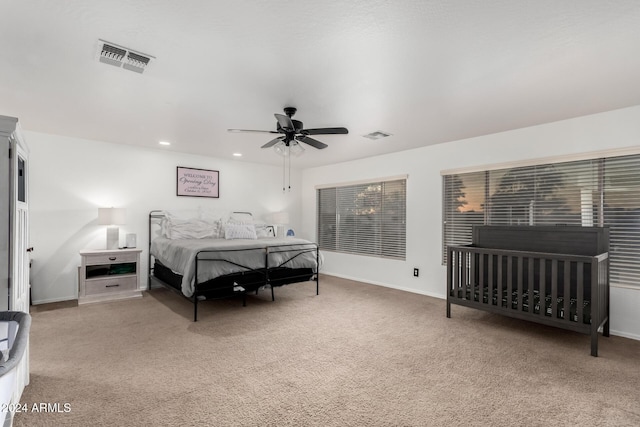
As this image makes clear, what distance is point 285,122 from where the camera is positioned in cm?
296

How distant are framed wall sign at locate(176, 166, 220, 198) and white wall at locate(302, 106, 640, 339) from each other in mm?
2109

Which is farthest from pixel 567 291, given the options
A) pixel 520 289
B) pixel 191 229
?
pixel 191 229

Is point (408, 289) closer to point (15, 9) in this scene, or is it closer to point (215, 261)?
point (215, 261)

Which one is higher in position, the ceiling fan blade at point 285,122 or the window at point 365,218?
the ceiling fan blade at point 285,122

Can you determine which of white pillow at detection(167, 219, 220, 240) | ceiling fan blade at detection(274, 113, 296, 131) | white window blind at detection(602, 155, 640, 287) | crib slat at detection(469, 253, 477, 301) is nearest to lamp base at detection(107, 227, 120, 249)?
white pillow at detection(167, 219, 220, 240)

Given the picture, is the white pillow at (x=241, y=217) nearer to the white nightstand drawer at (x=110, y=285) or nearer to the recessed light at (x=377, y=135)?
the white nightstand drawer at (x=110, y=285)

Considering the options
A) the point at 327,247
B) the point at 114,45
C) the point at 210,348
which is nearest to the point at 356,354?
the point at 210,348

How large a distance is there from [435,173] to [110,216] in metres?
4.83

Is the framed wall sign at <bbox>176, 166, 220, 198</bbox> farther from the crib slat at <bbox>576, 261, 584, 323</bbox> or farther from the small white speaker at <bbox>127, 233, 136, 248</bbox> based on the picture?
the crib slat at <bbox>576, 261, 584, 323</bbox>

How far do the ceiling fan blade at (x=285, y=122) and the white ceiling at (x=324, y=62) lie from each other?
A: 22cm

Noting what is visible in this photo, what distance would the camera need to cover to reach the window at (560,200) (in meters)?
3.23

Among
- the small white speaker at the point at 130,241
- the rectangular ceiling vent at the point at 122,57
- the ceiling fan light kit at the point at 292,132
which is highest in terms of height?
the rectangular ceiling vent at the point at 122,57

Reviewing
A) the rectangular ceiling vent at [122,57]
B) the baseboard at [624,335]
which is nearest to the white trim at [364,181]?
the baseboard at [624,335]

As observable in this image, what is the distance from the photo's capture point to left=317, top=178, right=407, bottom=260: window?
5.38 meters
